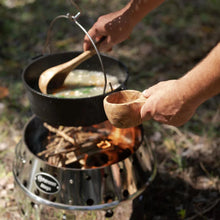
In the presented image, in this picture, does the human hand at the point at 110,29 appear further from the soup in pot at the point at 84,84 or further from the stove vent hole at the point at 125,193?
the stove vent hole at the point at 125,193

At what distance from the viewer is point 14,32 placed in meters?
5.08

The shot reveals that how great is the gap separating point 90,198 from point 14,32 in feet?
12.6

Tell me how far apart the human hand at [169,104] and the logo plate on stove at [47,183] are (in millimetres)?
756

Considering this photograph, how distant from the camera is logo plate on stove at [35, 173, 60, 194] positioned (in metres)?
1.95

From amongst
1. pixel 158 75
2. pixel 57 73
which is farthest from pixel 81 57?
pixel 158 75

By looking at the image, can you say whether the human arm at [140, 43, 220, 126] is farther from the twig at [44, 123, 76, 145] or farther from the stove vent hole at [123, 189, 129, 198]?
the twig at [44, 123, 76, 145]

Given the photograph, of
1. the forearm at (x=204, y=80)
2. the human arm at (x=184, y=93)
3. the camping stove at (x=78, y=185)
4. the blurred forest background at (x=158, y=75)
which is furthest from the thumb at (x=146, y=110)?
the blurred forest background at (x=158, y=75)

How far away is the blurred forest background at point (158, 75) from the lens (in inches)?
98.1

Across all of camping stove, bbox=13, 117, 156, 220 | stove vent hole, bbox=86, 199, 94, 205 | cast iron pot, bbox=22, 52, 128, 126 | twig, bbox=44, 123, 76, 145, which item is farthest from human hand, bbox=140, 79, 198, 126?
twig, bbox=44, 123, 76, 145

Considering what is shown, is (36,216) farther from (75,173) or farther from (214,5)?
(214,5)

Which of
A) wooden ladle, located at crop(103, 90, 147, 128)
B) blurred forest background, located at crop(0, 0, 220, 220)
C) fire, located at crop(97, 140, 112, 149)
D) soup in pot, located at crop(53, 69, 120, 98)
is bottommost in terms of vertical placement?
blurred forest background, located at crop(0, 0, 220, 220)

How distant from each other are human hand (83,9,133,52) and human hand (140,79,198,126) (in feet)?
2.12

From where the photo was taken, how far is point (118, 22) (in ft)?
6.59

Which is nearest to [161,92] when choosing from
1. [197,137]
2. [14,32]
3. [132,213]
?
[132,213]
